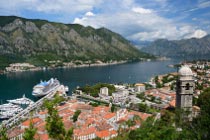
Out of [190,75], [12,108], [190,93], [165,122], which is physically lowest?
[12,108]

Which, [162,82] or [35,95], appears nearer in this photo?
[35,95]

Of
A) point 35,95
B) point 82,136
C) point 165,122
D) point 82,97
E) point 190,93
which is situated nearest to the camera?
point 165,122

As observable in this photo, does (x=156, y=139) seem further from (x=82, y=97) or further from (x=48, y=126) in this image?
(x=82, y=97)

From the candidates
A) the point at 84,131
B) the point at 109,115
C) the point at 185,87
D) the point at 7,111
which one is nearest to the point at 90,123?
the point at 84,131

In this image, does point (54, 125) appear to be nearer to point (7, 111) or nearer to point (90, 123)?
point (90, 123)

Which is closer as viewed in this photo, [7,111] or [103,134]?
[103,134]

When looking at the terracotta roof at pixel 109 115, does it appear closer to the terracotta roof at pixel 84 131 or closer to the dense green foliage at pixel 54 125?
the terracotta roof at pixel 84 131

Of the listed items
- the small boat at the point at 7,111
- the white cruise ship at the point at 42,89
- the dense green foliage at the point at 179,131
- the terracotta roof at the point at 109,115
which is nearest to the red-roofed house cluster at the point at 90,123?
the terracotta roof at the point at 109,115

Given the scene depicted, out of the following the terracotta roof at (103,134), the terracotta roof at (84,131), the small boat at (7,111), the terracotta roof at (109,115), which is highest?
the terracotta roof at (109,115)

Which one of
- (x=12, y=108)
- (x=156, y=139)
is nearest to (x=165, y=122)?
(x=156, y=139)

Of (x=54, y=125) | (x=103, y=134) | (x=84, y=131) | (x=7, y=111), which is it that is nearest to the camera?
(x=54, y=125)

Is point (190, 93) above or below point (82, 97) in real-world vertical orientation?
above
